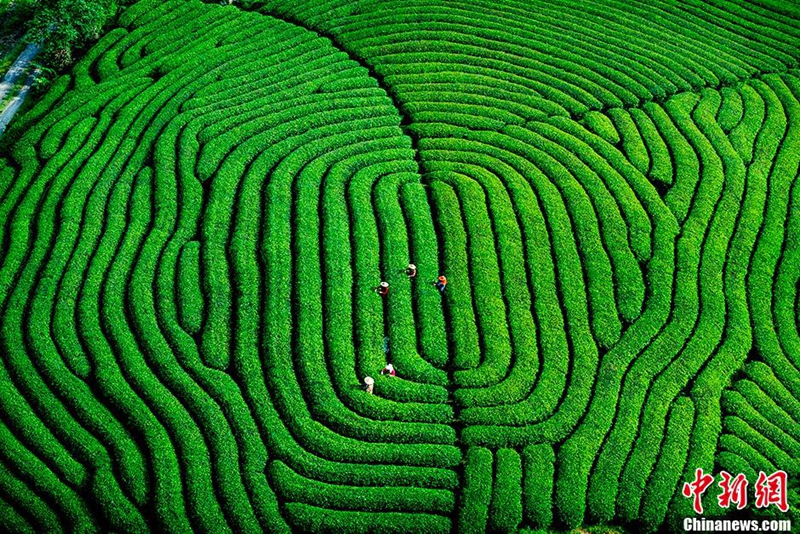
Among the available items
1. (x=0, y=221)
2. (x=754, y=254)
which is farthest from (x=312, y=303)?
(x=754, y=254)

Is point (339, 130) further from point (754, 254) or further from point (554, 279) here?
point (754, 254)

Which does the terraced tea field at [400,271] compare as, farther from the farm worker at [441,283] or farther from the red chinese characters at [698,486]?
the farm worker at [441,283]

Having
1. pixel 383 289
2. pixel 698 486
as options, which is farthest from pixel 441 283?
pixel 698 486

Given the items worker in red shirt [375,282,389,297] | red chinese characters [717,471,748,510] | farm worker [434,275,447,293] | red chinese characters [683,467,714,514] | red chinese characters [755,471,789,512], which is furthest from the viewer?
Result: farm worker [434,275,447,293]

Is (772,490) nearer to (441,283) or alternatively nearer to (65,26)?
(441,283)

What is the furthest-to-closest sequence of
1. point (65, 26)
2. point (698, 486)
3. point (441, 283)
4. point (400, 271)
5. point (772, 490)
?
point (65, 26) < point (400, 271) < point (441, 283) < point (698, 486) < point (772, 490)

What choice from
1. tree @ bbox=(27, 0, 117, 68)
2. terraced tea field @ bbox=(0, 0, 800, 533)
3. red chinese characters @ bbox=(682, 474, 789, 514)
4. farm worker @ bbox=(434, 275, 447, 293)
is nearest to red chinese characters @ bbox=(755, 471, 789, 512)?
red chinese characters @ bbox=(682, 474, 789, 514)

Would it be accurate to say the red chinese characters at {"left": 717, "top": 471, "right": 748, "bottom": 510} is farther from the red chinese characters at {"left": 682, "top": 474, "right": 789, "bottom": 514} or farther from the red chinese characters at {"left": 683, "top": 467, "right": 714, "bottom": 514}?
the red chinese characters at {"left": 683, "top": 467, "right": 714, "bottom": 514}

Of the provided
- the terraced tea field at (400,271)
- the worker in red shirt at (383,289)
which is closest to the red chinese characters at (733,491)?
the terraced tea field at (400,271)
